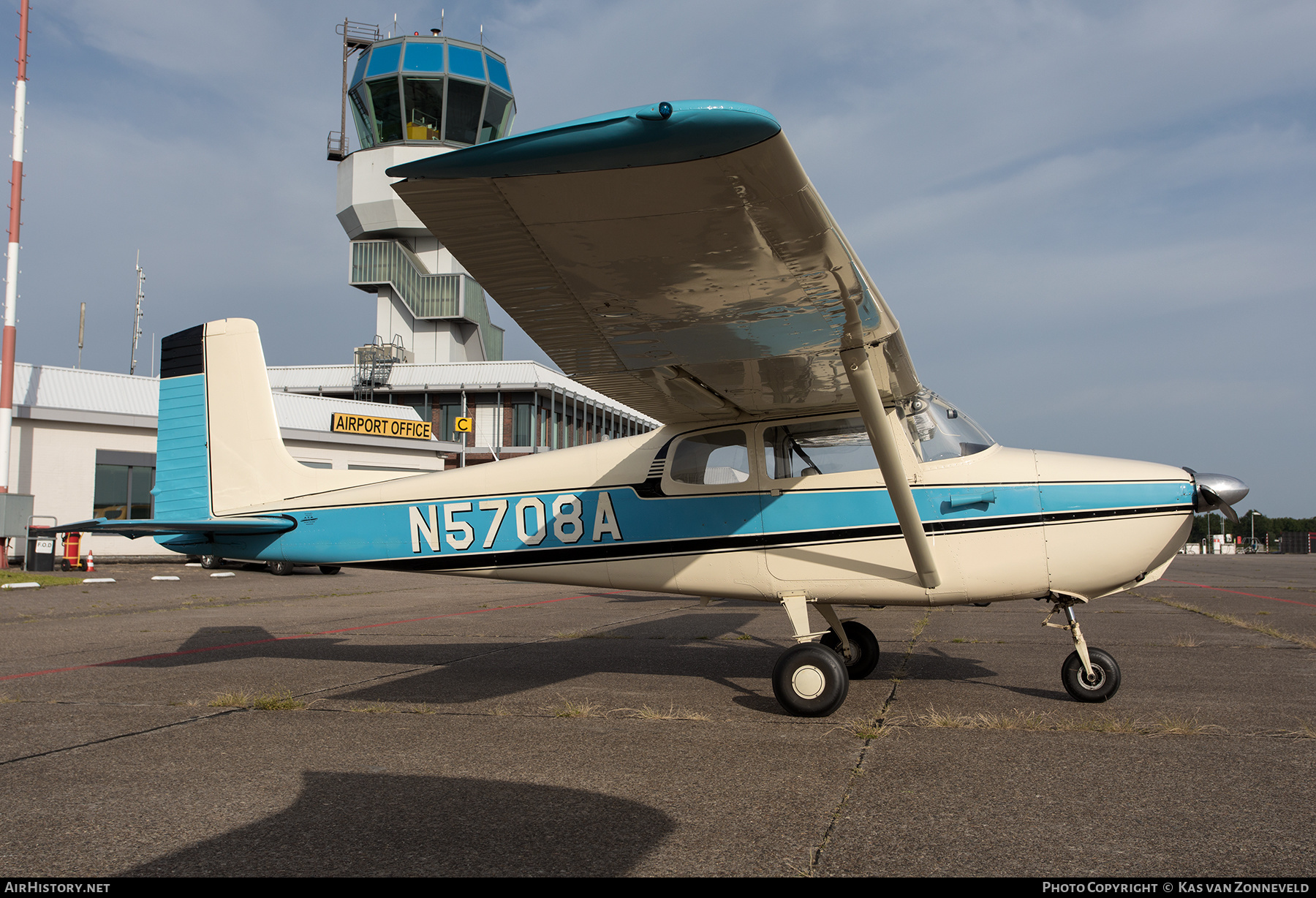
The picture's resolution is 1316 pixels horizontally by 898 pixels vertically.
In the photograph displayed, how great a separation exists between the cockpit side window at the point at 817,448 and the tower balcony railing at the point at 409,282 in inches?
1812

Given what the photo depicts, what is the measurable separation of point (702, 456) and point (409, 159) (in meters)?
47.6

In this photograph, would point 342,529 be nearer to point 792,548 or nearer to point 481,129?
point 792,548

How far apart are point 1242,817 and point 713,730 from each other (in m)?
2.62

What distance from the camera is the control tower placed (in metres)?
48.5

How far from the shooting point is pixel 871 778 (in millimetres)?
3908

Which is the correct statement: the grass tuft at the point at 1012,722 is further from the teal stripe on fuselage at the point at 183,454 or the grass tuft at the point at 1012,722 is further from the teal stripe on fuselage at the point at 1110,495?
the teal stripe on fuselage at the point at 183,454

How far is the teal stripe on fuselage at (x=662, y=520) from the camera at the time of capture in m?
5.79

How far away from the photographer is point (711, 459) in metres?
6.45

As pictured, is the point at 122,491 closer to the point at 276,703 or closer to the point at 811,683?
→ the point at 276,703

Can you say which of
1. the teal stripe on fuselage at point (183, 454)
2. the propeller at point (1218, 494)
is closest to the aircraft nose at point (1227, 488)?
the propeller at point (1218, 494)

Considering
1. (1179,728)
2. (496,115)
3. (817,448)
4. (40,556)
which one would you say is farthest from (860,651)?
(496,115)

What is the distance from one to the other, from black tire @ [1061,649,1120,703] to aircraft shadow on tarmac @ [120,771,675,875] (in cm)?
374

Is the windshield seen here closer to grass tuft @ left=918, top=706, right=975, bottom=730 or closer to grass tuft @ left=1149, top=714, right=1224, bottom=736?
grass tuft @ left=918, top=706, right=975, bottom=730
